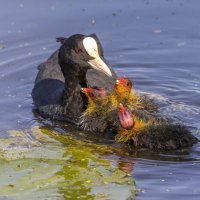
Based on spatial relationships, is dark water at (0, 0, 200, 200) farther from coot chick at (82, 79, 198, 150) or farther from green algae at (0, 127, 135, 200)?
green algae at (0, 127, 135, 200)

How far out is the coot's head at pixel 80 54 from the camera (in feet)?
30.2

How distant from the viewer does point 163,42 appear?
11461mm

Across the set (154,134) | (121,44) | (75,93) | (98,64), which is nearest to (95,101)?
(98,64)

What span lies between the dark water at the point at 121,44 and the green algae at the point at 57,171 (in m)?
0.56

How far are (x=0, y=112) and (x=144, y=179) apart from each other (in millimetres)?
2748

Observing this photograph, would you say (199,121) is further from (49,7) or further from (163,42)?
(49,7)

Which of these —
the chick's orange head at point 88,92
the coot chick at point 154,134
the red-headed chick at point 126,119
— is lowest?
the coot chick at point 154,134

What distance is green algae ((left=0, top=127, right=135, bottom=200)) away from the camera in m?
7.03

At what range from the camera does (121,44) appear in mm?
11461

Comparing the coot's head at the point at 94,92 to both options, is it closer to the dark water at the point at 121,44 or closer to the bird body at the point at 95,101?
the bird body at the point at 95,101

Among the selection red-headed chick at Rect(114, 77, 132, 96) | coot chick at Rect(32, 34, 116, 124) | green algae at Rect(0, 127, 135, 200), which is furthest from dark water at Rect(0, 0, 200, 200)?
red-headed chick at Rect(114, 77, 132, 96)

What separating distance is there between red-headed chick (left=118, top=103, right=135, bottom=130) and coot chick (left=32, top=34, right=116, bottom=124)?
71 cm

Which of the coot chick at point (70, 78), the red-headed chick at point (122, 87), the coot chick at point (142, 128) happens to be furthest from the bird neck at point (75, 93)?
the red-headed chick at point (122, 87)

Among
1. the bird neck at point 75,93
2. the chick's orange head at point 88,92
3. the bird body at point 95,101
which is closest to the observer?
the bird body at point 95,101
